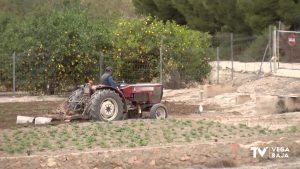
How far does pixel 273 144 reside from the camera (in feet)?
50.0

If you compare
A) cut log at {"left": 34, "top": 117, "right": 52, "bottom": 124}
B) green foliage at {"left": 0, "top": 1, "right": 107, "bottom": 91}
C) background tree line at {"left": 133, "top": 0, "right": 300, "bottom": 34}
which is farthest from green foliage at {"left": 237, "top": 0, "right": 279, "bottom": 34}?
cut log at {"left": 34, "top": 117, "right": 52, "bottom": 124}

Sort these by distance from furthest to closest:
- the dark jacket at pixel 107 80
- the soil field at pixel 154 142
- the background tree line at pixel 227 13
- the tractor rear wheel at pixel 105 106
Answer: the background tree line at pixel 227 13, the dark jacket at pixel 107 80, the tractor rear wheel at pixel 105 106, the soil field at pixel 154 142

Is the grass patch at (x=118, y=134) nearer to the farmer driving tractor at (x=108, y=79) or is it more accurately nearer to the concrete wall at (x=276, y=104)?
the farmer driving tractor at (x=108, y=79)

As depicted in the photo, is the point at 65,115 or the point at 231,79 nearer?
the point at 65,115

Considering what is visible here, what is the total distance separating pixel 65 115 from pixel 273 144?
6572 millimetres

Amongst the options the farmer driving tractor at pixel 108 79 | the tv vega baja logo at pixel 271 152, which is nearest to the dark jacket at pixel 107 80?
the farmer driving tractor at pixel 108 79

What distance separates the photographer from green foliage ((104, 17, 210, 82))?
3084cm

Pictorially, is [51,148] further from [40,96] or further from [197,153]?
[40,96]

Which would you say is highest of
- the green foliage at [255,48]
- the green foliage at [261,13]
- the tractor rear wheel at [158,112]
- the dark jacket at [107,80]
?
the green foliage at [261,13]

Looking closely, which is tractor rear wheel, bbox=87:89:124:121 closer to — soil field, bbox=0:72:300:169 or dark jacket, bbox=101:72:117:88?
dark jacket, bbox=101:72:117:88

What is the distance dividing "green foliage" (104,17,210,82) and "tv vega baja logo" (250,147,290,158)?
51.2 ft

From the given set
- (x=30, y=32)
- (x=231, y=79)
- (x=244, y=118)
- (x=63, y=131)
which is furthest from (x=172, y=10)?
(x=63, y=131)

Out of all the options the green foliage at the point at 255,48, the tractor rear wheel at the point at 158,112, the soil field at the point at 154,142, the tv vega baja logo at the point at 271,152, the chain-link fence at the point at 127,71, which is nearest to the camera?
the soil field at the point at 154,142

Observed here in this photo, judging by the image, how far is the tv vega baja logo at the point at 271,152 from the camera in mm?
14871
